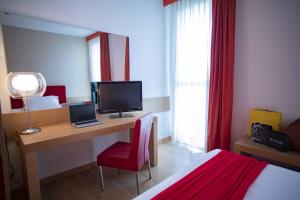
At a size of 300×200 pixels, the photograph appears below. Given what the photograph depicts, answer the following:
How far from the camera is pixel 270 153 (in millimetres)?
1857

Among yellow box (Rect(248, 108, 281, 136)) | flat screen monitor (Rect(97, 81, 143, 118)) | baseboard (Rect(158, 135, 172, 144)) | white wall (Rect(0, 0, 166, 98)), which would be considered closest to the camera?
white wall (Rect(0, 0, 166, 98))

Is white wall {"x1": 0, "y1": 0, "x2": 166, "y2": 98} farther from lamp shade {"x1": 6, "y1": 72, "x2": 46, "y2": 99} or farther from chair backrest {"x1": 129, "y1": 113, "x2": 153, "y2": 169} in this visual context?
chair backrest {"x1": 129, "y1": 113, "x2": 153, "y2": 169}

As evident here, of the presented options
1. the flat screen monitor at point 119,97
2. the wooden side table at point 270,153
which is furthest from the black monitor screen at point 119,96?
the wooden side table at point 270,153

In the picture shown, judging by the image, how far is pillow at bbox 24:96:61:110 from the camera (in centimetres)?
192

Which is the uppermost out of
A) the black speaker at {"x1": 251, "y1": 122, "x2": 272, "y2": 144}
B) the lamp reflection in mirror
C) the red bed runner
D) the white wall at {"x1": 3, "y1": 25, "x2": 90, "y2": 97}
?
the white wall at {"x1": 3, "y1": 25, "x2": 90, "y2": 97}

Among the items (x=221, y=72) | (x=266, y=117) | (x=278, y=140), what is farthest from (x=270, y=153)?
(x=221, y=72)

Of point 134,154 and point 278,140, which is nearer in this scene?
point 134,154

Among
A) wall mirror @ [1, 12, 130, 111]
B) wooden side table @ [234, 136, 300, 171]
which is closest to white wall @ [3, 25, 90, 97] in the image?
wall mirror @ [1, 12, 130, 111]

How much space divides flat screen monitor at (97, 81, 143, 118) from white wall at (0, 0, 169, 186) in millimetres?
488

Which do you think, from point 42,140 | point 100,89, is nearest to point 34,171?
point 42,140

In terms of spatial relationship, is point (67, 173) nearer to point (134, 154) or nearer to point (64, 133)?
point (64, 133)

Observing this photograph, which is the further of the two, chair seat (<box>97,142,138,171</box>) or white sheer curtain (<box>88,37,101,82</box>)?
white sheer curtain (<box>88,37,101,82</box>)

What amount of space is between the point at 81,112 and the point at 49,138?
55cm

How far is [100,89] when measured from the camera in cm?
222
